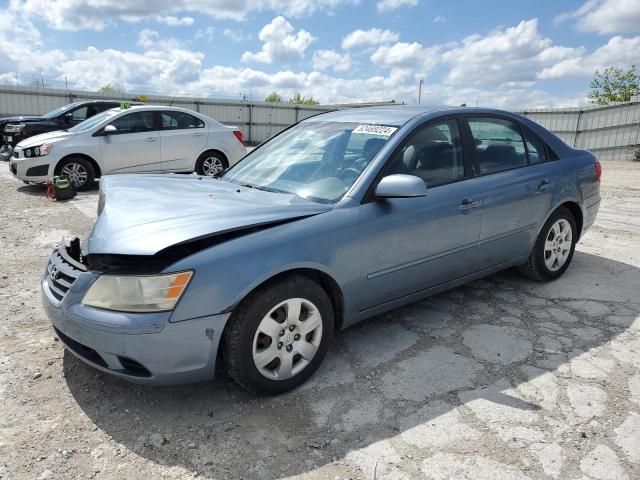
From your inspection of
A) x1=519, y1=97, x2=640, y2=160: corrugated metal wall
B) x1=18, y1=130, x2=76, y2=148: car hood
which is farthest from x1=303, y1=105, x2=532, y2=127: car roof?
x1=519, y1=97, x2=640, y2=160: corrugated metal wall

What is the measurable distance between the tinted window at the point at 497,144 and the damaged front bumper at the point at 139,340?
238 cm

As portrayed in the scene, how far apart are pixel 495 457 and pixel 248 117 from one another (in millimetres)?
22355

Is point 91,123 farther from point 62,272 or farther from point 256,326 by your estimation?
point 256,326

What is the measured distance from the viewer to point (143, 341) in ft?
7.45

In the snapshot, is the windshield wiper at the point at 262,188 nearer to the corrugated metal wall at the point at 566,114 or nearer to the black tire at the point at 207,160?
the black tire at the point at 207,160

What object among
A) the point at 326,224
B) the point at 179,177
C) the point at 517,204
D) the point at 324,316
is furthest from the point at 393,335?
the point at 179,177

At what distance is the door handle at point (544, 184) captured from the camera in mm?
4012

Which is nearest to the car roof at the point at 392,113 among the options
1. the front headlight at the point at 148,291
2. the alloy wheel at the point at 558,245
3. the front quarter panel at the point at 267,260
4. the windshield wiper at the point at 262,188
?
the windshield wiper at the point at 262,188

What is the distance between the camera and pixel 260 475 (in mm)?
2123

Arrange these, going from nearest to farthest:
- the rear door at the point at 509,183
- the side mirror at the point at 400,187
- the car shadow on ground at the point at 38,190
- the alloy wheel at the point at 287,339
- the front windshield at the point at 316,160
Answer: the alloy wheel at the point at 287,339 → the side mirror at the point at 400,187 → the front windshield at the point at 316,160 → the rear door at the point at 509,183 → the car shadow on ground at the point at 38,190

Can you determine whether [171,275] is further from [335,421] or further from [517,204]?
[517,204]

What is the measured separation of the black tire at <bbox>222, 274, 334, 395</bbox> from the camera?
243 centimetres

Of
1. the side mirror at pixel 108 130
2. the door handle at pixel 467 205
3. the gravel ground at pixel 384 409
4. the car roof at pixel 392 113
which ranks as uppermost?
the car roof at pixel 392 113

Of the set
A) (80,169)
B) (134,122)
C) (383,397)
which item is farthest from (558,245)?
(80,169)
